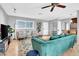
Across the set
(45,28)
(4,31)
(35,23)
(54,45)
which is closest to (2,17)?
(4,31)

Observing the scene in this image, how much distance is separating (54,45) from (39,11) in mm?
748

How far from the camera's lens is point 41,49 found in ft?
8.38

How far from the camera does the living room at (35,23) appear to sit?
254 centimetres

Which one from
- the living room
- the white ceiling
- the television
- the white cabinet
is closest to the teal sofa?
the living room

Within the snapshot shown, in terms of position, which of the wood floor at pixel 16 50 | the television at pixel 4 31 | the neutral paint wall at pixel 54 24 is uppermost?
the neutral paint wall at pixel 54 24

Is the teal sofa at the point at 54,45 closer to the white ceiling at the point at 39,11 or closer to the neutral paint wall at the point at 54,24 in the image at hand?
the neutral paint wall at the point at 54,24

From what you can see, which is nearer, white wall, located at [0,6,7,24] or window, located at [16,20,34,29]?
white wall, located at [0,6,7,24]

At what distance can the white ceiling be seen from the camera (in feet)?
8.29

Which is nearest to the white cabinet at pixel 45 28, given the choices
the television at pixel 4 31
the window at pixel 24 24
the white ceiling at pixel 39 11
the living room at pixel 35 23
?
the living room at pixel 35 23

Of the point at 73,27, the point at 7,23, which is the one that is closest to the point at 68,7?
the point at 73,27

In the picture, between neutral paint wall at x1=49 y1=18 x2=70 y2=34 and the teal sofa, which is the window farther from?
neutral paint wall at x1=49 y1=18 x2=70 y2=34

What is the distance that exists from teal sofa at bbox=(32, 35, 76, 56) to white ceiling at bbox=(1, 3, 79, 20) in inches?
17.5

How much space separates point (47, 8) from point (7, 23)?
84cm

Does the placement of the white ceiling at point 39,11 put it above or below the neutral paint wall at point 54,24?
above
